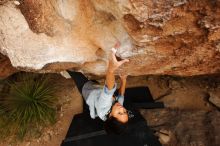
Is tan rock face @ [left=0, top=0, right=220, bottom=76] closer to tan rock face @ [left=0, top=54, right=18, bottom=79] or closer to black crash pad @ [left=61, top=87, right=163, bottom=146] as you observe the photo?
black crash pad @ [left=61, top=87, right=163, bottom=146]

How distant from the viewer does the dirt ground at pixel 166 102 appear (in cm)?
460

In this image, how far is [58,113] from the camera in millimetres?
5039

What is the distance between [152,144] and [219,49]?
4.58ft

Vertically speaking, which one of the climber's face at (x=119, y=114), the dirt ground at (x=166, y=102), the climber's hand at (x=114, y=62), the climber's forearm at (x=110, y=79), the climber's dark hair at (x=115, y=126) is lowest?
the dirt ground at (x=166, y=102)

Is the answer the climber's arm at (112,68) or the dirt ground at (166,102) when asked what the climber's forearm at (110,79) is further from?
Result: the dirt ground at (166,102)

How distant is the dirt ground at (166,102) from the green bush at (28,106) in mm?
160

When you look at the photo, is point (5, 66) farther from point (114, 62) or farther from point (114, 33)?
point (114, 62)

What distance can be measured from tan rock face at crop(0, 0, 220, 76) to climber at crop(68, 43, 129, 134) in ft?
0.83

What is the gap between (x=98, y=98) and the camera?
3.68 m

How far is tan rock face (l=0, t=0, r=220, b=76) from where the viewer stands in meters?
2.87

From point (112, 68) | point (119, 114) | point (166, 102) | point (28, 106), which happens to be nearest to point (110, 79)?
point (112, 68)

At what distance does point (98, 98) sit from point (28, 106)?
60.8 inches

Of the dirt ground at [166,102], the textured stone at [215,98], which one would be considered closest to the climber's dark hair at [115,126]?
the dirt ground at [166,102]

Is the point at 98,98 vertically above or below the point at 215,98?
above
